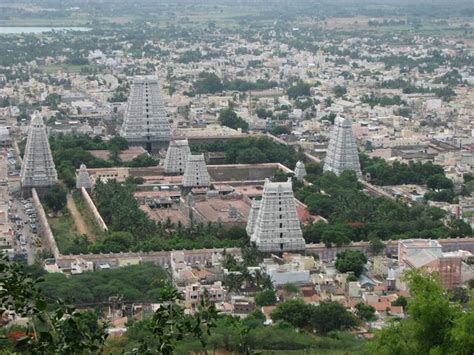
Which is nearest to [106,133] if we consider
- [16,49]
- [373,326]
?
[373,326]

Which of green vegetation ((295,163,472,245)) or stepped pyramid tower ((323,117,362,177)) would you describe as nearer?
green vegetation ((295,163,472,245))

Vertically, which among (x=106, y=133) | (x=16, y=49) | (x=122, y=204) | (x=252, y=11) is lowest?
(x=252, y=11)

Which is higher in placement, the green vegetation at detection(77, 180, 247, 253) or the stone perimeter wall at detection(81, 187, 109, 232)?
the green vegetation at detection(77, 180, 247, 253)

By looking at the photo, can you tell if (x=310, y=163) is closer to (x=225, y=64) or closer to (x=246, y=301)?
(x=246, y=301)

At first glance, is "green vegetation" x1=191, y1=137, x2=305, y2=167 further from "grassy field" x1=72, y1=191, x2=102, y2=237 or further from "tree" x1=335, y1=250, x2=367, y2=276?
"tree" x1=335, y1=250, x2=367, y2=276

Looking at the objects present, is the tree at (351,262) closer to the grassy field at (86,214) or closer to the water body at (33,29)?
the grassy field at (86,214)

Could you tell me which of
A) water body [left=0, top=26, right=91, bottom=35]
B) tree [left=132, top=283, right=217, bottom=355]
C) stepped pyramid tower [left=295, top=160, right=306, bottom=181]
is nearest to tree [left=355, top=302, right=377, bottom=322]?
tree [left=132, top=283, right=217, bottom=355]
